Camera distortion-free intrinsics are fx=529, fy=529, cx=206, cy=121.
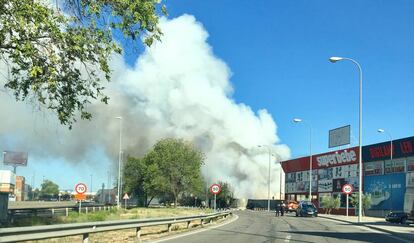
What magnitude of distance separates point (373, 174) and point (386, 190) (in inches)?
242

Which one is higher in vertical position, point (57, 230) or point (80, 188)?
point (80, 188)

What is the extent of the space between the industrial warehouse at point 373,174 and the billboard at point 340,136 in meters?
3.46

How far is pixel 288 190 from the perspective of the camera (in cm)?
9369

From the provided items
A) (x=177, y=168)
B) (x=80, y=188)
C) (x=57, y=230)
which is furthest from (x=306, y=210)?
(x=57, y=230)

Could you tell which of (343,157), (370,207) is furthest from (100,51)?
(343,157)

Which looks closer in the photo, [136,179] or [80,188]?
[80,188]

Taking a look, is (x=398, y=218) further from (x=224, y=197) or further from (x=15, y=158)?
(x=15, y=158)

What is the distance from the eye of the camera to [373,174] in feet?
211

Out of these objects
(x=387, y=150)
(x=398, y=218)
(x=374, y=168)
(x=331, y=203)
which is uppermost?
(x=387, y=150)

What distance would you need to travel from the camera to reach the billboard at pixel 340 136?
7775 cm

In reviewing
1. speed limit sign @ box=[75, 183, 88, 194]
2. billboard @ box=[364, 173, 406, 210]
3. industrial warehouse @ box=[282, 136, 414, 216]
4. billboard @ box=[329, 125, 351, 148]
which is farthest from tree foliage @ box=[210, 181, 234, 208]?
speed limit sign @ box=[75, 183, 88, 194]

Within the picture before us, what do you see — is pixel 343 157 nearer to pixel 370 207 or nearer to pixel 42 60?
pixel 370 207

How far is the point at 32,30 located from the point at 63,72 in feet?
6.30

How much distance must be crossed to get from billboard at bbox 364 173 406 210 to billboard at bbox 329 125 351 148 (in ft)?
47.8
